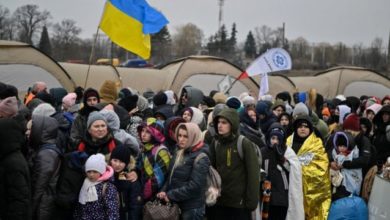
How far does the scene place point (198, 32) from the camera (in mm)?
98625

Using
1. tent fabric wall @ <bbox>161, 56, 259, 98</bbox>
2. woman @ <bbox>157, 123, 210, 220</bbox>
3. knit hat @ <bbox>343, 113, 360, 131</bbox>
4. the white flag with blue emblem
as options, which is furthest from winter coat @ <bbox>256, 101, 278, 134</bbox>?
tent fabric wall @ <bbox>161, 56, 259, 98</bbox>

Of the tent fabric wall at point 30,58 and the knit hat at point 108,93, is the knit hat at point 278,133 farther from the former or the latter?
the tent fabric wall at point 30,58

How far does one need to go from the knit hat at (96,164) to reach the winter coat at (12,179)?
58 cm

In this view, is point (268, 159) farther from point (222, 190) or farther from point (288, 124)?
point (288, 124)

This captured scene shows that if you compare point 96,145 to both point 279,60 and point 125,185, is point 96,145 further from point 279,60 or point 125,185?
point 279,60

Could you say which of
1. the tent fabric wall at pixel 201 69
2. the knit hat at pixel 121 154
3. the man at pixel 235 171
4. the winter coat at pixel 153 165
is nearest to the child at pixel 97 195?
the knit hat at pixel 121 154

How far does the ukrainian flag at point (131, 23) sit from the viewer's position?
8570mm

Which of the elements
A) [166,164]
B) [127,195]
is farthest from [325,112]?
[127,195]

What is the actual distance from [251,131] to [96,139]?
2.56m

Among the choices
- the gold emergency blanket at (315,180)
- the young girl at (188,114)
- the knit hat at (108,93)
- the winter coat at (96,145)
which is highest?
the knit hat at (108,93)

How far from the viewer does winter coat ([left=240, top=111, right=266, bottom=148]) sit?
6.56m

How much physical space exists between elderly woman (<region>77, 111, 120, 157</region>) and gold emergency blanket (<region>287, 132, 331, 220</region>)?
8.57ft

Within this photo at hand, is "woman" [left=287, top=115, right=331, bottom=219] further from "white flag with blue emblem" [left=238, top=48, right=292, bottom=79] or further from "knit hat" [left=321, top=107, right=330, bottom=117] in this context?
"white flag with blue emblem" [left=238, top=48, right=292, bottom=79]

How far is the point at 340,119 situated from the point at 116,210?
226 inches
